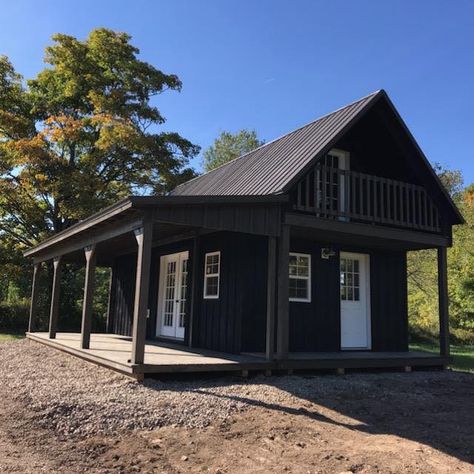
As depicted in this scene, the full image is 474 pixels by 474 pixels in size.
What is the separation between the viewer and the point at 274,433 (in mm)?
5539

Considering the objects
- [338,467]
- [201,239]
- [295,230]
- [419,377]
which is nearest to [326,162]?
[295,230]

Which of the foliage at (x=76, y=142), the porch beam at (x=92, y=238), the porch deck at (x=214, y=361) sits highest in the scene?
the foliage at (x=76, y=142)

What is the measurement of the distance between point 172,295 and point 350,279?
169 inches

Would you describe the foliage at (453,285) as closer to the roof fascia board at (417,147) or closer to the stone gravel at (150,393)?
the roof fascia board at (417,147)

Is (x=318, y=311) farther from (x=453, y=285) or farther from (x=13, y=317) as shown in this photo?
(x=453, y=285)

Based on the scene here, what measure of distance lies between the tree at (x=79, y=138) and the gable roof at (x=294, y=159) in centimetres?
860

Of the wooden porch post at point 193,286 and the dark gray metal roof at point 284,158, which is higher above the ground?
the dark gray metal roof at point 284,158

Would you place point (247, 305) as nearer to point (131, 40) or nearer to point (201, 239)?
point (201, 239)

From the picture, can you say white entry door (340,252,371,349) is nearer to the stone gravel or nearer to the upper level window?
the upper level window

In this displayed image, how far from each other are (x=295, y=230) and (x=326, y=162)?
7.29ft

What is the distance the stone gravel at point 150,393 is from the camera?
579cm

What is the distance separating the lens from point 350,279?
1171cm

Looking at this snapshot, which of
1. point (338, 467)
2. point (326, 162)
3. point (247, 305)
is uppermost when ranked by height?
point (326, 162)

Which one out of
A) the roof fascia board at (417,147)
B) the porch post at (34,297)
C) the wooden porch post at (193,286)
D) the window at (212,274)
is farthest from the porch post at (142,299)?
the porch post at (34,297)
